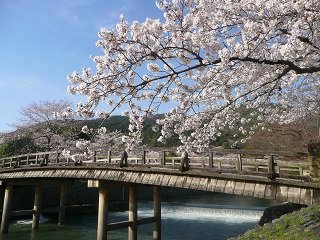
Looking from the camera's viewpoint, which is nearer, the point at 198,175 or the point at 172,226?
the point at 198,175

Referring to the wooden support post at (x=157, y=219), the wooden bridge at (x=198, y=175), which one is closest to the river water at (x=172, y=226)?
the wooden support post at (x=157, y=219)

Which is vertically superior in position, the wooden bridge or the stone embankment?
the wooden bridge

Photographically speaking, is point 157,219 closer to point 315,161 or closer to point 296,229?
point 315,161

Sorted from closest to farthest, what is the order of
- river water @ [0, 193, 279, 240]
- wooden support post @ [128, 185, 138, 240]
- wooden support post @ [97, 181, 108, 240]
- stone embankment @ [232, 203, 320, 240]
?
stone embankment @ [232, 203, 320, 240] < wooden support post @ [97, 181, 108, 240] < wooden support post @ [128, 185, 138, 240] < river water @ [0, 193, 279, 240]

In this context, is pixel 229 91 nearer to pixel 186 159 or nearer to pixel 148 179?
pixel 186 159

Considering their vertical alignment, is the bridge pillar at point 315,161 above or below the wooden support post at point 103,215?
above

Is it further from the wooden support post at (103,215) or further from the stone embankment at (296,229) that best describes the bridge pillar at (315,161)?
the wooden support post at (103,215)

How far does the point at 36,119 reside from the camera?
107 ft

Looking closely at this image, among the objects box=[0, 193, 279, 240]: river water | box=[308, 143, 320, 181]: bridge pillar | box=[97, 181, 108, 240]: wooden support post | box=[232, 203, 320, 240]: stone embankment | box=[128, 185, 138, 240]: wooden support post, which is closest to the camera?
box=[232, 203, 320, 240]: stone embankment

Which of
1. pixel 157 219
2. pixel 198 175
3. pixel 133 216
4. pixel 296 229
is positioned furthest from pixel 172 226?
pixel 296 229

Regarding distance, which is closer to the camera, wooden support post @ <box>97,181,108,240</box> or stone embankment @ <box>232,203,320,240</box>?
stone embankment @ <box>232,203,320,240</box>

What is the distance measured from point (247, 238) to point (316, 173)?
3.80 m

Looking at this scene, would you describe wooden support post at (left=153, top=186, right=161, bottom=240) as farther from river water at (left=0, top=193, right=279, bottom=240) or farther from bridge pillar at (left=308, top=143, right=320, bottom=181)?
bridge pillar at (left=308, top=143, right=320, bottom=181)

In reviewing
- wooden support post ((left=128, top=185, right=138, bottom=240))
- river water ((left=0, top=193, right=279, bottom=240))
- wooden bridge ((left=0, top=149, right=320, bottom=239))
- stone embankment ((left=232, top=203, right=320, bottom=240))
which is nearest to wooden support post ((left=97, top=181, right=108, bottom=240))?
wooden bridge ((left=0, top=149, right=320, bottom=239))
